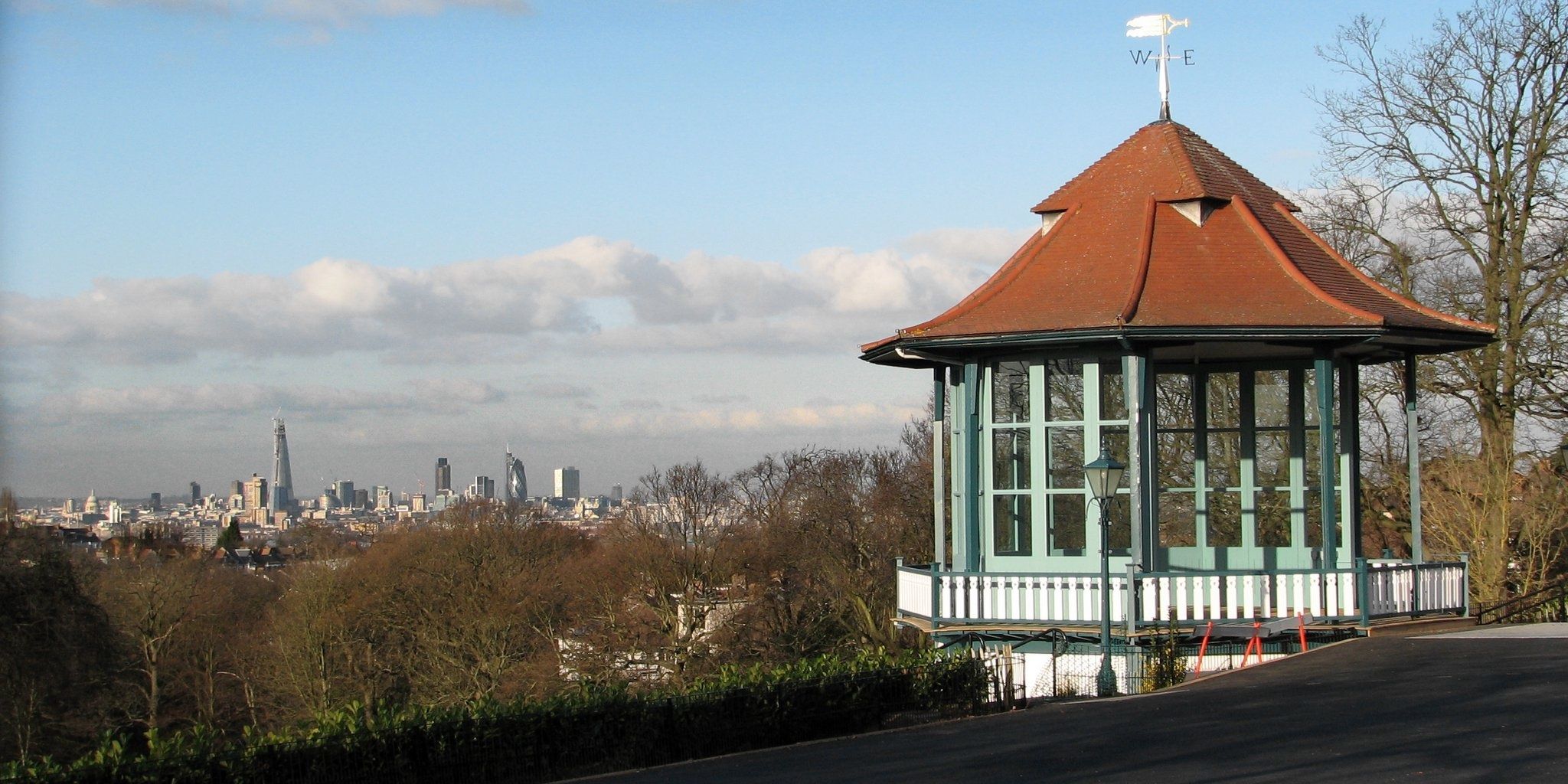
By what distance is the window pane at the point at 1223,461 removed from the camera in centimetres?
2200

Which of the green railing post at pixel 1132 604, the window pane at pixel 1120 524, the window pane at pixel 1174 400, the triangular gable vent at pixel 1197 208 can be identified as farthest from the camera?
the window pane at pixel 1174 400

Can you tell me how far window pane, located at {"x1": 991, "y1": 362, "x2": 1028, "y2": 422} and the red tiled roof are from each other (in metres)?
0.78

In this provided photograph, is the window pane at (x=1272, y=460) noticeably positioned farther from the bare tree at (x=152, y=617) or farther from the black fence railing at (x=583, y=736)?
the bare tree at (x=152, y=617)

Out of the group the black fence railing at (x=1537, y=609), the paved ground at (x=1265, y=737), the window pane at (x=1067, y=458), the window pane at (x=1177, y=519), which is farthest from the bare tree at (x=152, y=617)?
the paved ground at (x=1265, y=737)

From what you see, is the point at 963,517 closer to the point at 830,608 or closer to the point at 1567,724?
the point at 1567,724

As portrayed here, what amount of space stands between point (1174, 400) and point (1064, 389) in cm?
343

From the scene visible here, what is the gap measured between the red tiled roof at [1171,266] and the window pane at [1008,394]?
30.6 inches

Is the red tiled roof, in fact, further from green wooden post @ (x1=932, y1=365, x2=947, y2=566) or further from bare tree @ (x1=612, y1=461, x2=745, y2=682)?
bare tree @ (x1=612, y1=461, x2=745, y2=682)

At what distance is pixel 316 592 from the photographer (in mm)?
57750

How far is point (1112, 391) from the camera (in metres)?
18.4

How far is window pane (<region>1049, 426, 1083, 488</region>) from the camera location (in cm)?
1900

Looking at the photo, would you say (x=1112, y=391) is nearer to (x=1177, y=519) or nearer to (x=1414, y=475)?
(x=1414, y=475)

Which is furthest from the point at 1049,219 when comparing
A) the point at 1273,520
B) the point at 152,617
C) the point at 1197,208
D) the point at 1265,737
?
the point at 152,617

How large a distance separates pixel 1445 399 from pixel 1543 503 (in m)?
5.17
